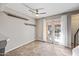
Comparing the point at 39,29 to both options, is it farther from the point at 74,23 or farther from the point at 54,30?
the point at 74,23

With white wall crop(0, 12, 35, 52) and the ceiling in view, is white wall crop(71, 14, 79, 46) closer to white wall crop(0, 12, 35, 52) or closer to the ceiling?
the ceiling

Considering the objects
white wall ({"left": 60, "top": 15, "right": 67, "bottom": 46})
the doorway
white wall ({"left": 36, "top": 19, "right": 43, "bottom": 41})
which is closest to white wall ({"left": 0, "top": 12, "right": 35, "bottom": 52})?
white wall ({"left": 36, "top": 19, "right": 43, "bottom": 41})

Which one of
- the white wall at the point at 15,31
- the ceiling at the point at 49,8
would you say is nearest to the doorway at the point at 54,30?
the ceiling at the point at 49,8

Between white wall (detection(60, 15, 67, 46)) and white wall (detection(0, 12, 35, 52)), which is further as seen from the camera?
white wall (detection(60, 15, 67, 46))

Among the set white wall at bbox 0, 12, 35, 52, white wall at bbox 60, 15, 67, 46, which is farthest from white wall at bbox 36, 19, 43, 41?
white wall at bbox 60, 15, 67, 46

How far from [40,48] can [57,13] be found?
0.71 m

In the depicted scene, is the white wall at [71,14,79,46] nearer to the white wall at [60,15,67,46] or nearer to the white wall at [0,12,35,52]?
the white wall at [60,15,67,46]

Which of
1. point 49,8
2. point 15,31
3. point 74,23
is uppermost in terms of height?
point 49,8

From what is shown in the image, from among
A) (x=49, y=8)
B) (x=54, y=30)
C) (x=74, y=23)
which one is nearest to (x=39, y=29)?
(x=54, y=30)

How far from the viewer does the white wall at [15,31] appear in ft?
4.17

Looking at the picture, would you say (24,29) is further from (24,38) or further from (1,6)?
(1,6)

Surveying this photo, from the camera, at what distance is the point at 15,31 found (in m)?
1.42

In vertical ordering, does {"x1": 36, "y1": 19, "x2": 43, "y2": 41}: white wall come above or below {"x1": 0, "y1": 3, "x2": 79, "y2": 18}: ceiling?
below

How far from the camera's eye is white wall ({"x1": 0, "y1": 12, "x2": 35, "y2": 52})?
1271 mm
